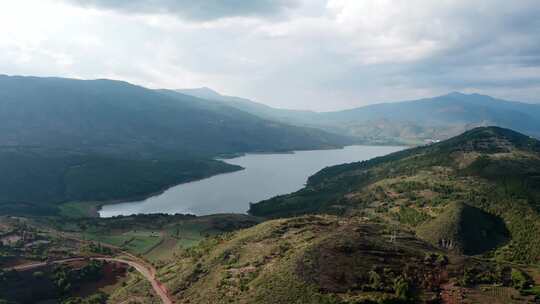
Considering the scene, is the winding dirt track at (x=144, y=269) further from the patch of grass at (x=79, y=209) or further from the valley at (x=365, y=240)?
the patch of grass at (x=79, y=209)

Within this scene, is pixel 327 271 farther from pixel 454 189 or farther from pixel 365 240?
pixel 454 189

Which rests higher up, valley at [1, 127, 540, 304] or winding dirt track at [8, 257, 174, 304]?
valley at [1, 127, 540, 304]

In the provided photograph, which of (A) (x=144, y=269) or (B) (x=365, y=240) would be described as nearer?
(B) (x=365, y=240)

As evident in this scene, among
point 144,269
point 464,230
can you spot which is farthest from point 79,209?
point 464,230

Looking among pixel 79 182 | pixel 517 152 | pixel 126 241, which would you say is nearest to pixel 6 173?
pixel 79 182

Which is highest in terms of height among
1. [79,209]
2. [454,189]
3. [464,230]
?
[454,189]

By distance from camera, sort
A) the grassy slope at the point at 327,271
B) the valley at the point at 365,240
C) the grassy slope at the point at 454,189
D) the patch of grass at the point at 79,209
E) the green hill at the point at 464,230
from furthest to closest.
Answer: the patch of grass at the point at 79,209
the grassy slope at the point at 454,189
the green hill at the point at 464,230
the valley at the point at 365,240
the grassy slope at the point at 327,271

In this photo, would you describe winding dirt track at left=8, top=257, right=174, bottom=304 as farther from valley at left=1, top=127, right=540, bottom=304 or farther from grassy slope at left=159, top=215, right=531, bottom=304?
grassy slope at left=159, top=215, right=531, bottom=304

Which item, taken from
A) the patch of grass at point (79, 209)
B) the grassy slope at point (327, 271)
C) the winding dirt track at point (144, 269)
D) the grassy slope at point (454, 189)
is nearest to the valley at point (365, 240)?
the grassy slope at point (327, 271)

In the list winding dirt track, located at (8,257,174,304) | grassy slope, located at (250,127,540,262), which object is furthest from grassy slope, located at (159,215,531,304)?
grassy slope, located at (250,127,540,262)

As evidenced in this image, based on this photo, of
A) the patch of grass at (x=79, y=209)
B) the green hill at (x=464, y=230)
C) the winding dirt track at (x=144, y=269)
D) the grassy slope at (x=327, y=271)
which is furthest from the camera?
the patch of grass at (x=79, y=209)
